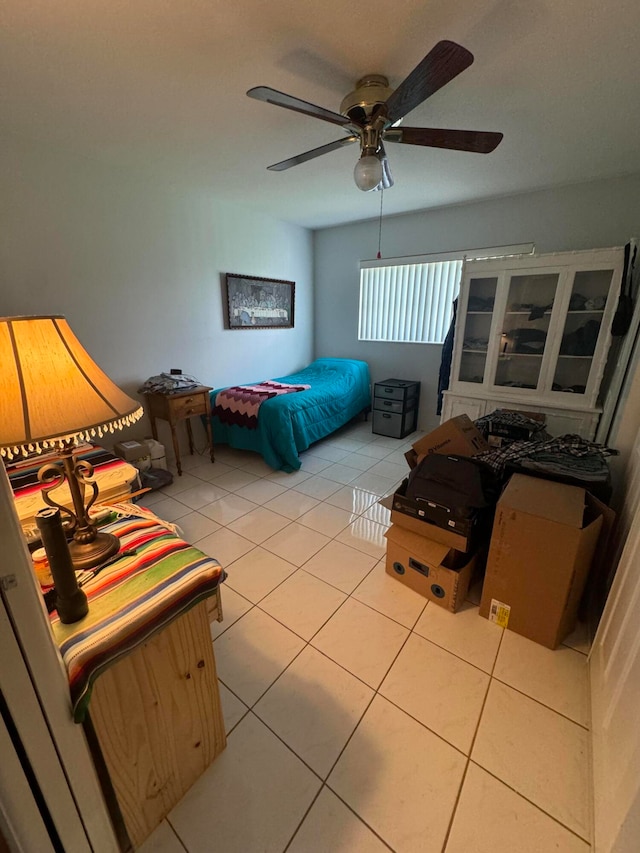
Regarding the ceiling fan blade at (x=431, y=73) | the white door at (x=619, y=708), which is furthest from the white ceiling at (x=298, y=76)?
the white door at (x=619, y=708)

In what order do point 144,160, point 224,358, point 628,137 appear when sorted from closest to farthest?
1. point 628,137
2. point 144,160
3. point 224,358

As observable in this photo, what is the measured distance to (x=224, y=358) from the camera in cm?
368

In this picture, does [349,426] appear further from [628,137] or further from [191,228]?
[628,137]

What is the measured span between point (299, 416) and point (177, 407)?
1.06 m

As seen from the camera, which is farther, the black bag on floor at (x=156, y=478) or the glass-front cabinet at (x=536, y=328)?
the black bag on floor at (x=156, y=478)

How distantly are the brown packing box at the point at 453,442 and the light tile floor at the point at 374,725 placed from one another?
29.2 inches

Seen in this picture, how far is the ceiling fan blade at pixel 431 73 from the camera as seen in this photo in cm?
109

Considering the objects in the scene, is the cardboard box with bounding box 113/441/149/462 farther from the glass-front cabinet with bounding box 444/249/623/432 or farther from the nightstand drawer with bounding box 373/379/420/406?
the glass-front cabinet with bounding box 444/249/623/432

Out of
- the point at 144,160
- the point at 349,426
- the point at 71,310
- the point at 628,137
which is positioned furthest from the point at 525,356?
the point at 71,310

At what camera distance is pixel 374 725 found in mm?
1205

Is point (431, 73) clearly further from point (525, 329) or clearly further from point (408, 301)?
point (408, 301)

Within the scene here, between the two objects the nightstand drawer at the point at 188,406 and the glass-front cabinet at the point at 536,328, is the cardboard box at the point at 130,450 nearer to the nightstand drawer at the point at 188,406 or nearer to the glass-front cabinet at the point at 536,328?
the nightstand drawer at the point at 188,406

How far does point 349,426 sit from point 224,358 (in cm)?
175

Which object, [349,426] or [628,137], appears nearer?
[628,137]
